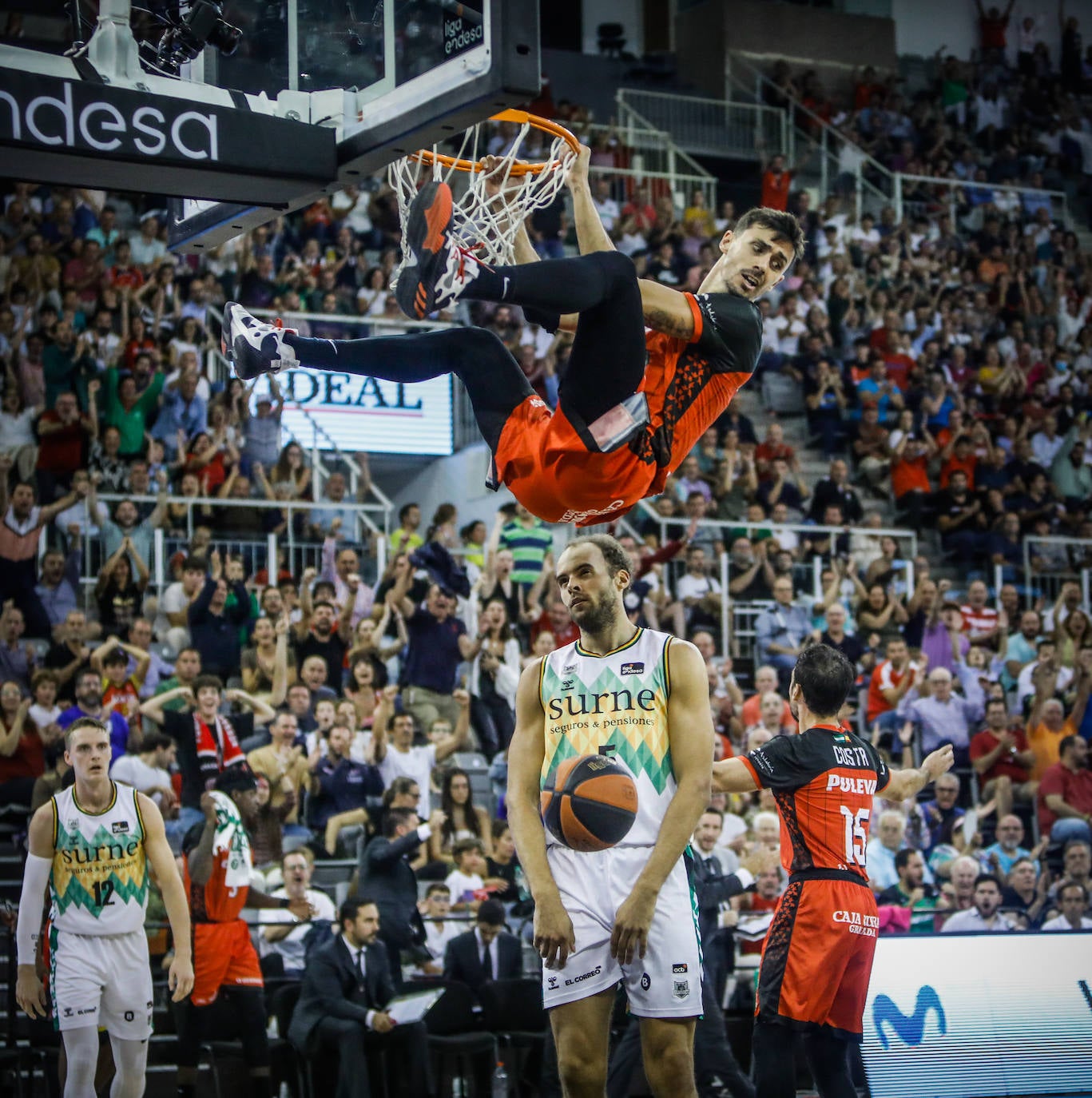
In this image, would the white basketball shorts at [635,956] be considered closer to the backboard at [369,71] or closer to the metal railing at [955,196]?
the backboard at [369,71]

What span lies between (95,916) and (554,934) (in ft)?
11.5

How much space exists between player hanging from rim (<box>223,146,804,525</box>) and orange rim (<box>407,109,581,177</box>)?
0.09m

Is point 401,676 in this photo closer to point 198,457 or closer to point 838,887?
point 198,457

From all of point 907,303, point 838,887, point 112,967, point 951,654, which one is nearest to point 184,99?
point 838,887

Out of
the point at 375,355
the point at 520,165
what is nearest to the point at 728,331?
the point at 520,165

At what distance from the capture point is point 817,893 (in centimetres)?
656

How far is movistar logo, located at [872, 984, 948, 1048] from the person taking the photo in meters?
8.44

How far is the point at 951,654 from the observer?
1475 cm

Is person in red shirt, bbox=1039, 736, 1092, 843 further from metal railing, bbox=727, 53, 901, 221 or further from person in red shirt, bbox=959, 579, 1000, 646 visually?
metal railing, bbox=727, 53, 901, 221

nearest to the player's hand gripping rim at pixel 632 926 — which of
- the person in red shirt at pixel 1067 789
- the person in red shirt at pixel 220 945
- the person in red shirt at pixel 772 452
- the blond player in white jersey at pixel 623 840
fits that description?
the blond player in white jersey at pixel 623 840

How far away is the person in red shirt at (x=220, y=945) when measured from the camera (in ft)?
30.2

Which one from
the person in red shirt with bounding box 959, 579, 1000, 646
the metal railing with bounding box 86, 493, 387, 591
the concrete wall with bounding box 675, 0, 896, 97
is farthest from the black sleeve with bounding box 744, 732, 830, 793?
the concrete wall with bounding box 675, 0, 896, 97

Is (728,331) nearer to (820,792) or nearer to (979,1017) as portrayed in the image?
(820,792)

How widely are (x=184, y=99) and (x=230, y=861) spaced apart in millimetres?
5679
